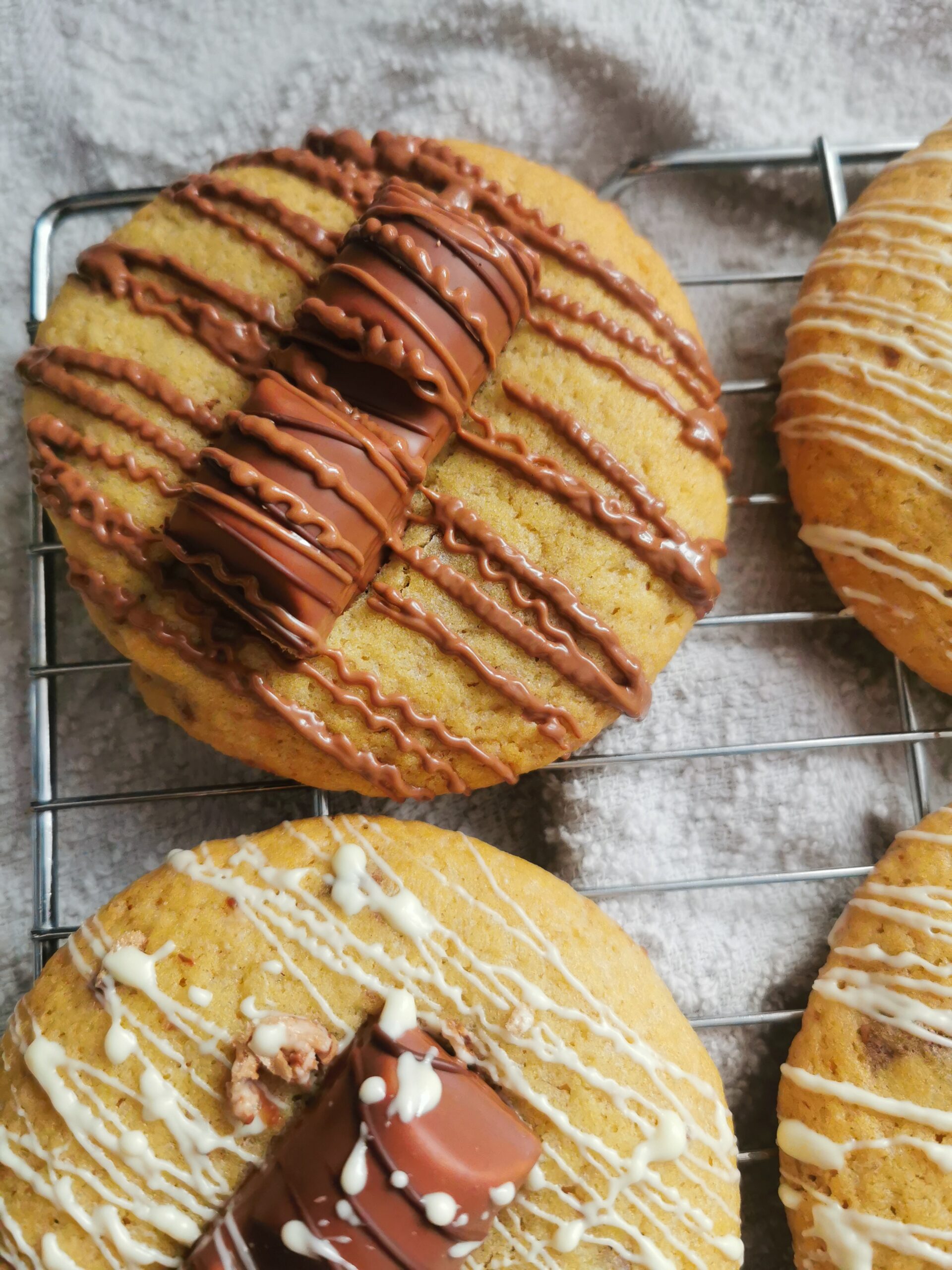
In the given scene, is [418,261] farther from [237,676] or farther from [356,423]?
[237,676]

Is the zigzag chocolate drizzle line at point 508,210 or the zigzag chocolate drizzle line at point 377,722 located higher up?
the zigzag chocolate drizzle line at point 508,210

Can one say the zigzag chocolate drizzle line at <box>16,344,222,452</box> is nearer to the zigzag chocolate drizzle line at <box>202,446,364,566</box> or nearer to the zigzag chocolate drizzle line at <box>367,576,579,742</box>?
the zigzag chocolate drizzle line at <box>202,446,364,566</box>

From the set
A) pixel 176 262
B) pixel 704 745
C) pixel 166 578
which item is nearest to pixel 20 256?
pixel 176 262

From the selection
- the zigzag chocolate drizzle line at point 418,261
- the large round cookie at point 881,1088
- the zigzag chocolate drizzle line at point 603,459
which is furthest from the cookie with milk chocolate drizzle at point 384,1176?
the zigzag chocolate drizzle line at point 418,261

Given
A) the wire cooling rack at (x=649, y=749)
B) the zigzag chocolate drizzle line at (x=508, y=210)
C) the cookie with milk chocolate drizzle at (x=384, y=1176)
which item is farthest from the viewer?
the wire cooling rack at (x=649, y=749)

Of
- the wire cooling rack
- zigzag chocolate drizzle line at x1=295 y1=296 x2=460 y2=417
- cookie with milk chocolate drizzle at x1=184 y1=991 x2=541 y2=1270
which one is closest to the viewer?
cookie with milk chocolate drizzle at x1=184 y1=991 x2=541 y2=1270

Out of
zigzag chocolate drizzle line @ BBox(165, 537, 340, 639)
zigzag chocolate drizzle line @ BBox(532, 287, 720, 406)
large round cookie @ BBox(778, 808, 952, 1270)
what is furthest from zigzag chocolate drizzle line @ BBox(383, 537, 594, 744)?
large round cookie @ BBox(778, 808, 952, 1270)

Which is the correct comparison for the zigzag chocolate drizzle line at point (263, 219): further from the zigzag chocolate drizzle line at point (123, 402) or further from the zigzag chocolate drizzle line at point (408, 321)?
the zigzag chocolate drizzle line at point (123, 402)

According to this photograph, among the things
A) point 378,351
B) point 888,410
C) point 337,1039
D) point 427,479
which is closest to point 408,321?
point 378,351
